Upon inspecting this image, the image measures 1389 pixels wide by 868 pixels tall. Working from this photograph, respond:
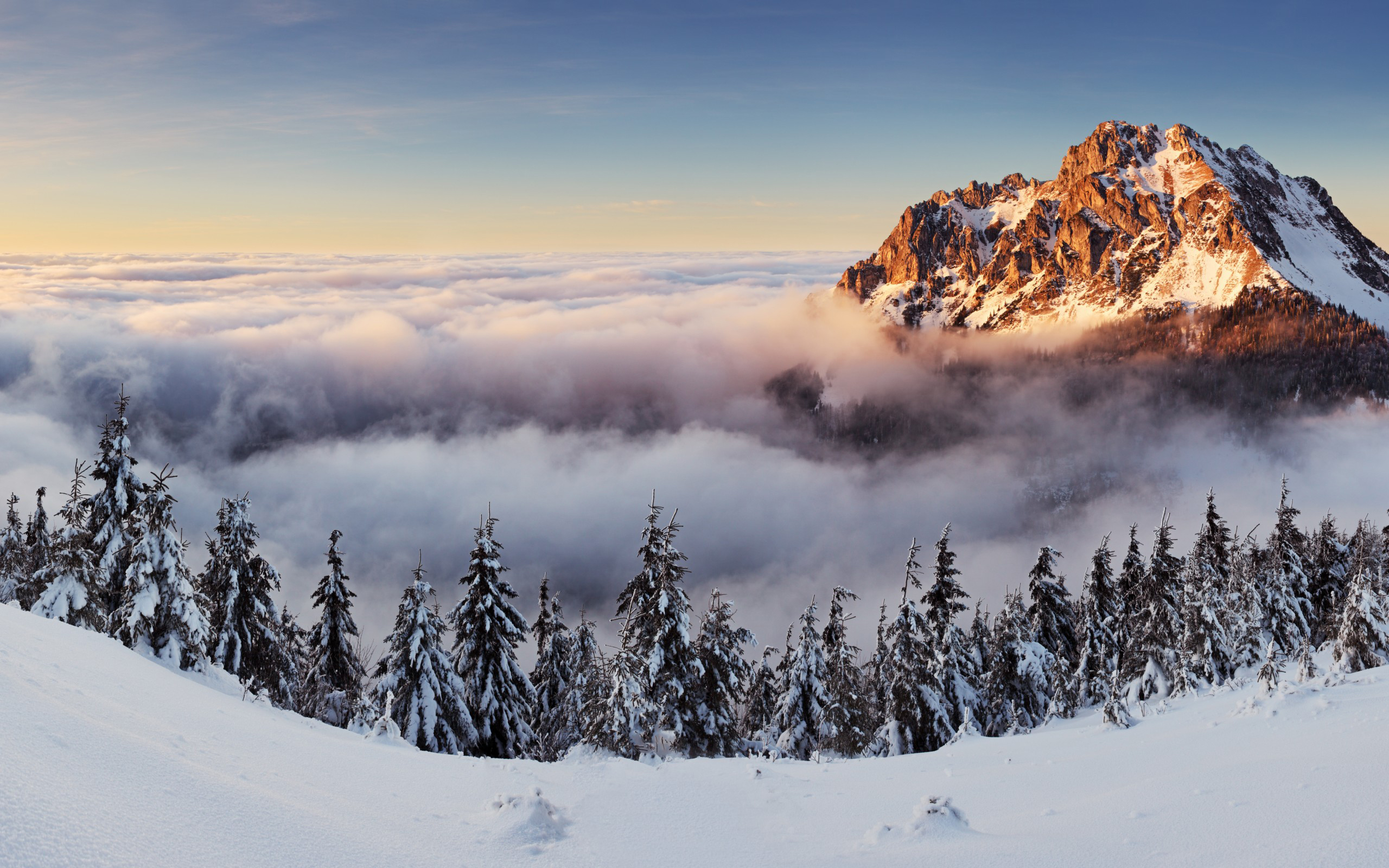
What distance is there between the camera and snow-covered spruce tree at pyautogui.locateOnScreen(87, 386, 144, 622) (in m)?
21.9

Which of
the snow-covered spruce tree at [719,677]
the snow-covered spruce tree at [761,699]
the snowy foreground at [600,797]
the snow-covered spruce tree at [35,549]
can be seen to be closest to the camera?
the snowy foreground at [600,797]

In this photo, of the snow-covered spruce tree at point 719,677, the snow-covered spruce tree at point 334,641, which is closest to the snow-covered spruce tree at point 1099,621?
the snow-covered spruce tree at point 719,677

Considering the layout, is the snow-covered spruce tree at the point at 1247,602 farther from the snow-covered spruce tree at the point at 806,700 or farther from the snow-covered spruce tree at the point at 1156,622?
the snow-covered spruce tree at the point at 806,700

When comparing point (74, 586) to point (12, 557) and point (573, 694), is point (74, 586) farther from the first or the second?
point (573, 694)

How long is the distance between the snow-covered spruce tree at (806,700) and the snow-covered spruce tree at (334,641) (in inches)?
647

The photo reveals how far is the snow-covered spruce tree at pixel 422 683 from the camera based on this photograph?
927 inches

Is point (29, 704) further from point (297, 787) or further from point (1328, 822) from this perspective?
point (1328, 822)

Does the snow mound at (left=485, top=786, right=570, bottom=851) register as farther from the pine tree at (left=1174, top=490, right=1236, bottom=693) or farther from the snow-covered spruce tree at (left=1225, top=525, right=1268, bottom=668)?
the snow-covered spruce tree at (left=1225, top=525, right=1268, bottom=668)

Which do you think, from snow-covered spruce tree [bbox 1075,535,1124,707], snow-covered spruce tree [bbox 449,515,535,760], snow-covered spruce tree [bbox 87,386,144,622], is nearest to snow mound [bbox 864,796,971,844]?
snow-covered spruce tree [bbox 449,515,535,760]

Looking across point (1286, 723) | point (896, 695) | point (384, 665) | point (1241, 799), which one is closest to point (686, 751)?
point (896, 695)

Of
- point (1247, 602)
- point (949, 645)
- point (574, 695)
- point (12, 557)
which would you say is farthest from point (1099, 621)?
point (12, 557)

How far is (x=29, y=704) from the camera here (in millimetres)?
5949

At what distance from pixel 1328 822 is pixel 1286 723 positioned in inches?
192

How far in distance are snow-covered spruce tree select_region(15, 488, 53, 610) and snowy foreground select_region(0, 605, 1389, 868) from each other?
23.8 meters
